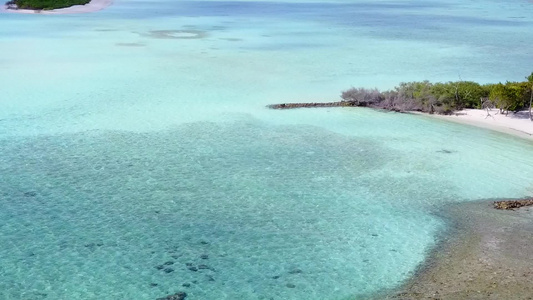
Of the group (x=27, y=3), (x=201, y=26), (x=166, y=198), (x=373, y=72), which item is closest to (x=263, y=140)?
(x=166, y=198)

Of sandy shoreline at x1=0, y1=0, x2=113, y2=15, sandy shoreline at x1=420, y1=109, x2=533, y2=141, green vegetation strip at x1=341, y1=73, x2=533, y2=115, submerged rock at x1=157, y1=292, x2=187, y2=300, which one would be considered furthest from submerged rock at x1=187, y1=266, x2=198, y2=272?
sandy shoreline at x1=0, y1=0, x2=113, y2=15

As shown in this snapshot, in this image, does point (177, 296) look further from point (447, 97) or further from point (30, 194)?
point (447, 97)

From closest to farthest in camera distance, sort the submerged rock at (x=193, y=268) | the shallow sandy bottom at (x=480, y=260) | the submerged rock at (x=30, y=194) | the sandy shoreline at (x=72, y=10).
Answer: the shallow sandy bottom at (x=480, y=260) < the submerged rock at (x=193, y=268) < the submerged rock at (x=30, y=194) < the sandy shoreline at (x=72, y=10)

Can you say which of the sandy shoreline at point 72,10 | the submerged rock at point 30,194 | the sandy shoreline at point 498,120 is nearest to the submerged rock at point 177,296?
the submerged rock at point 30,194

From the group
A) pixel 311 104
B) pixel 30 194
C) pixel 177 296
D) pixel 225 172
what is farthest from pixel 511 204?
pixel 30 194

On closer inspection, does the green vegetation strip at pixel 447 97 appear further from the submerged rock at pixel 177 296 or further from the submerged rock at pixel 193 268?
the submerged rock at pixel 177 296

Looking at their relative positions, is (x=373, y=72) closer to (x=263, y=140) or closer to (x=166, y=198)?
(x=263, y=140)
